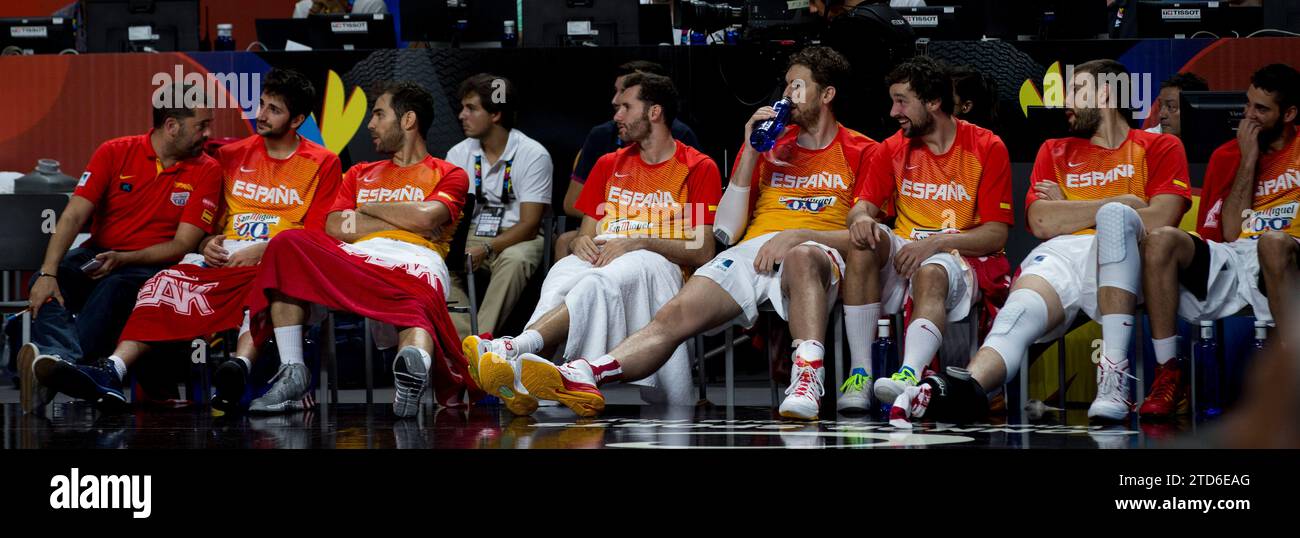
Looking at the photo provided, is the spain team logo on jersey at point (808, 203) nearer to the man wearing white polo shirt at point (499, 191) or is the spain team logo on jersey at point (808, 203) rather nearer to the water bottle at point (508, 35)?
the man wearing white polo shirt at point (499, 191)

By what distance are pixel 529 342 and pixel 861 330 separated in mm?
924

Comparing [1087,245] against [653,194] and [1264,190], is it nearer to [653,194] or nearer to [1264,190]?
[1264,190]

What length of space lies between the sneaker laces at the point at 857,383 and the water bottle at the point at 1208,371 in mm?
934

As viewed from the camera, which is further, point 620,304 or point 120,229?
point 120,229

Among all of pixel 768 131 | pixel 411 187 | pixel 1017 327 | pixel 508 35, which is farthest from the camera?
pixel 508 35

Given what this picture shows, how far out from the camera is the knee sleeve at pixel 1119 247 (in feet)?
10.5

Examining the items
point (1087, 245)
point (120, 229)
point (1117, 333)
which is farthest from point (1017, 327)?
point (120, 229)

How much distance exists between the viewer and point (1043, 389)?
4.45m

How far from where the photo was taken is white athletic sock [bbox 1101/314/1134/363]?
314 cm

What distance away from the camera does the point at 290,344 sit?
3465mm
